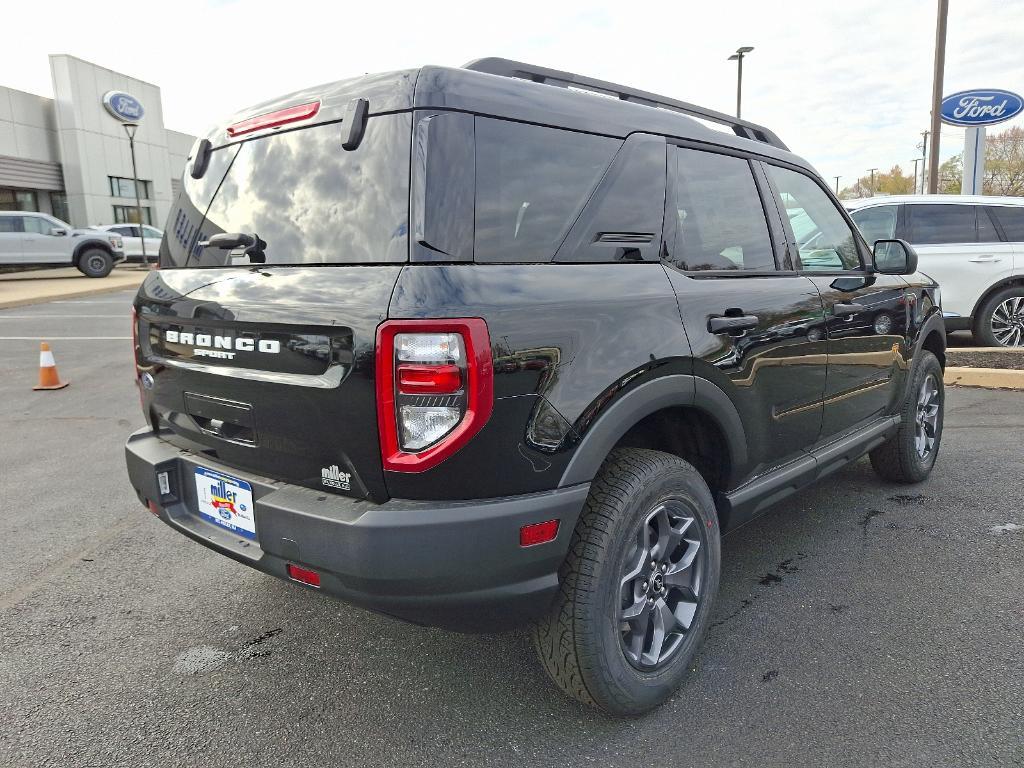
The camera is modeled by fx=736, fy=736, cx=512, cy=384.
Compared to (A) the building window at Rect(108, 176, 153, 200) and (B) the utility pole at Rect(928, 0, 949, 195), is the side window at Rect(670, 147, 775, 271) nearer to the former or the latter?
(B) the utility pole at Rect(928, 0, 949, 195)

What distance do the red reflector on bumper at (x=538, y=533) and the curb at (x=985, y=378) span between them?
5837 mm

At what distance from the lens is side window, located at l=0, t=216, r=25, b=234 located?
1925cm

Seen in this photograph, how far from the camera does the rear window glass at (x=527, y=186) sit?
80.6 inches

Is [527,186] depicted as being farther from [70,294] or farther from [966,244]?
[70,294]

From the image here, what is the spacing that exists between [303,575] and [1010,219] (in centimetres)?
869

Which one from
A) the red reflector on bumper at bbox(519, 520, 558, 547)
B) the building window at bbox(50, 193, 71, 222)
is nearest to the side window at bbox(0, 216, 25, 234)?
the building window at bbox(50, 193, 71, 222)

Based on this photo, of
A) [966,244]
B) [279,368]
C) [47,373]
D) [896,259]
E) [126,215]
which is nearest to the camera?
[279,368]

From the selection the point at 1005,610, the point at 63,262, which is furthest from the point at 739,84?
the point at 1005,610

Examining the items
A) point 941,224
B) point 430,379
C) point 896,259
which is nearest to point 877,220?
point 941,224

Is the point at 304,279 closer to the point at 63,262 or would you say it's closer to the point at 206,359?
the point at 206,359

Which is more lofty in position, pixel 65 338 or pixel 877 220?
pixel 877 220

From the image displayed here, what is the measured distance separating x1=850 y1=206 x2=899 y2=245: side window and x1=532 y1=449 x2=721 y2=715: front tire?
653 cm

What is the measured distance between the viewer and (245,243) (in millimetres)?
2340

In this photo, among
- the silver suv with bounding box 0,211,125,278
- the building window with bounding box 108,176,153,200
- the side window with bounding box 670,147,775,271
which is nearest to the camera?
the side window with bounding box 670,147,775,271
